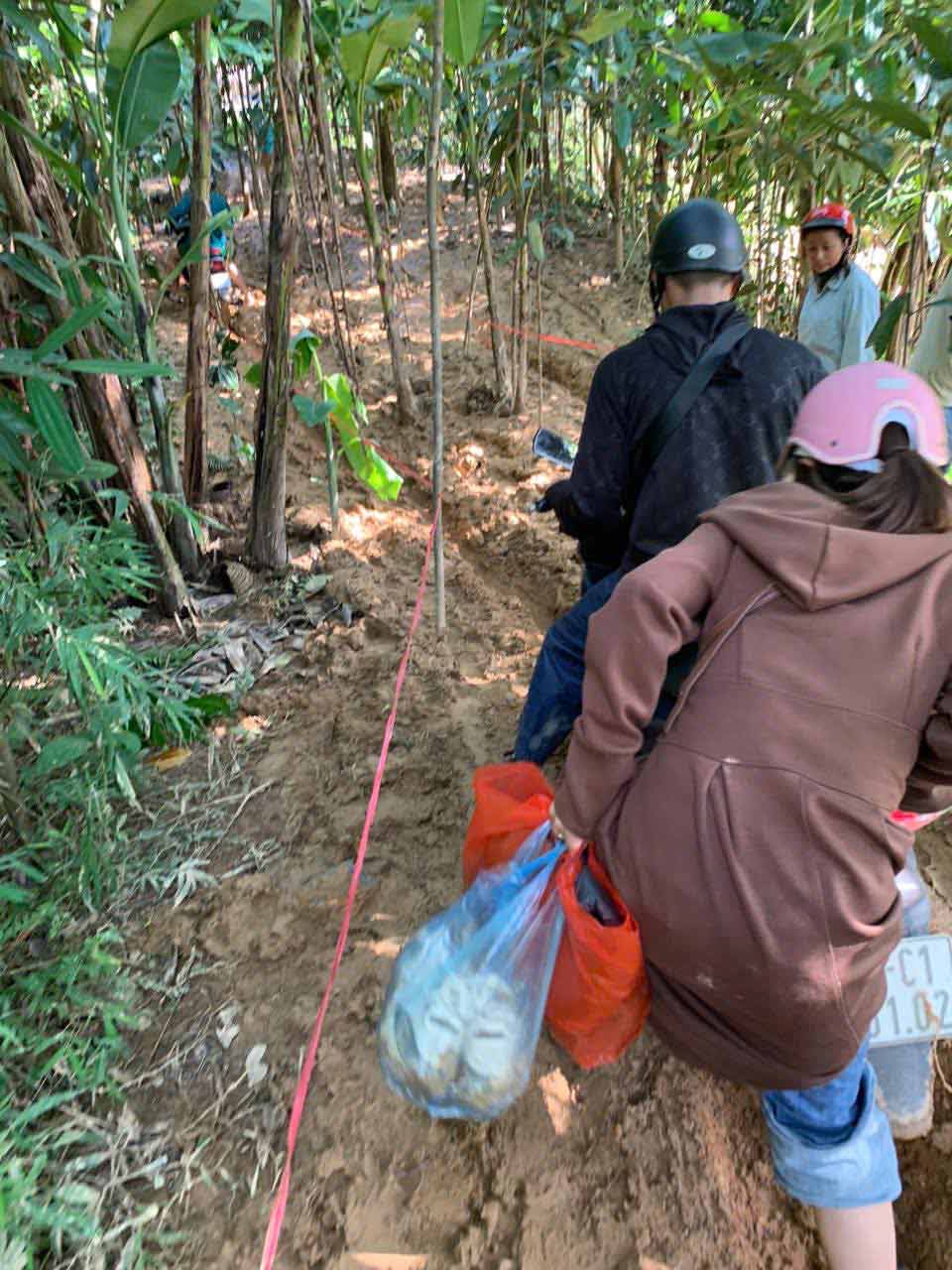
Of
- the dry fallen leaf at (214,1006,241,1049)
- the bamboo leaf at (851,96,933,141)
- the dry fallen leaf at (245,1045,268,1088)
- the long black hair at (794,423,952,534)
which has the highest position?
the bamboo leaf at (851,96,933,141)

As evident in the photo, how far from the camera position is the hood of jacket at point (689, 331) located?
168cm

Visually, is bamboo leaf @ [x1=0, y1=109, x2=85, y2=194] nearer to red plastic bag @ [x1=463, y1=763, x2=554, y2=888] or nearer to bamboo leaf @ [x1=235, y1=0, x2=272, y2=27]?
bamboo leaf @ [x1=235, y1=0, x2=272, y2=27]

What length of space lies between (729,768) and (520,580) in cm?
229

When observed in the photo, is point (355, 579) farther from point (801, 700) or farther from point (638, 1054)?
point (801, 700)

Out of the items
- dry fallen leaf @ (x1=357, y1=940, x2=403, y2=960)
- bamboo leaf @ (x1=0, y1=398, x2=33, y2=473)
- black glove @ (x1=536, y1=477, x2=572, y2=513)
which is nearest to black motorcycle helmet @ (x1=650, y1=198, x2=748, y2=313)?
black glove @ (x1=536, y1=477, x2=572, y2=513)

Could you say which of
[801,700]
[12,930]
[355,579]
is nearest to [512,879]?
[801,700]

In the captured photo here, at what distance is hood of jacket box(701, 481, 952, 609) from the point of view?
3.16 feet

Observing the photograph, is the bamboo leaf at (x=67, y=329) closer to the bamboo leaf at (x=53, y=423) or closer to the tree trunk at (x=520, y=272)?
the bamboo leaf at (x=53, y=423)

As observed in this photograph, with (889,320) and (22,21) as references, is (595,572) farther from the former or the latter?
(22,21)

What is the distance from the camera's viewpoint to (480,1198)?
1.38 metres

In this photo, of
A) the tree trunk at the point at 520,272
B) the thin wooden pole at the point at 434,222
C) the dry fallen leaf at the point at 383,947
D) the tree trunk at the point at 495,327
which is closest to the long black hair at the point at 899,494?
the thin wooden pole at the point at 434,222

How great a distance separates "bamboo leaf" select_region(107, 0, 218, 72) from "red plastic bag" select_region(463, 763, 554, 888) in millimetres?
1899

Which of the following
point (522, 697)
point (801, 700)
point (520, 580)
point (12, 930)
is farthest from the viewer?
point (520, 580)

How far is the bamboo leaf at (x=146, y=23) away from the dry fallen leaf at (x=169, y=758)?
174 centimetres
